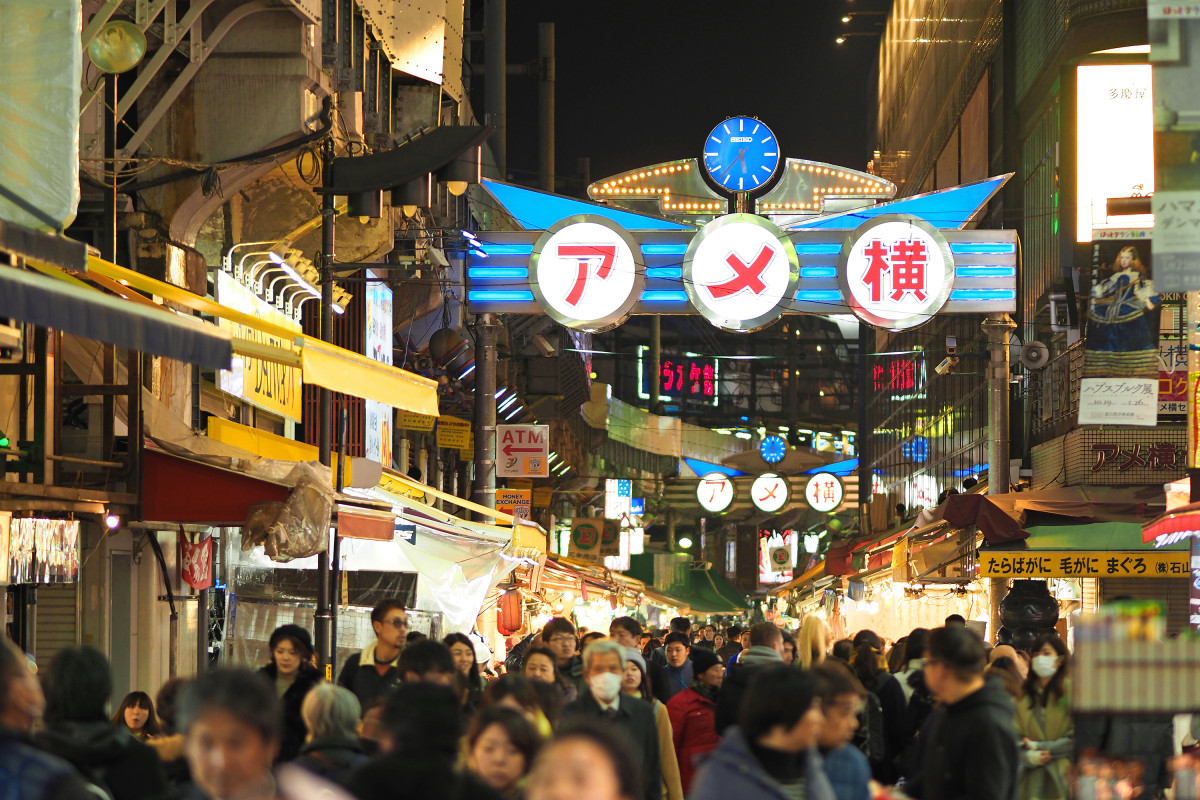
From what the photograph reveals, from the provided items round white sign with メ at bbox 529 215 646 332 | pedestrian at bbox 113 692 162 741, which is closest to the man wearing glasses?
pedestrian at bbox 113 692 162 741

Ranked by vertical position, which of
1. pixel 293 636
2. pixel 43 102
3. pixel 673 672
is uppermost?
pixel 43 102

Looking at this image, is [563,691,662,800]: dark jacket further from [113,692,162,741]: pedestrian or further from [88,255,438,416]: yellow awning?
[88,255,438,416]: yellow awning

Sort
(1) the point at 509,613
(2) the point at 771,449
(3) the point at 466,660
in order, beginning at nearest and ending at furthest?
(3) the point at 466,660, (1) the point at 509,613, (2) the point at 771,449

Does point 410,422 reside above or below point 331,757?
above

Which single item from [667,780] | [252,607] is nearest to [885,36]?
[252,607]

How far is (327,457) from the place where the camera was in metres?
15.8

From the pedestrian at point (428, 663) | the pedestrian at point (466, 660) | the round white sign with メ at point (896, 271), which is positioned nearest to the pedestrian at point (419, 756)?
the pedestrian at point (428, 663)

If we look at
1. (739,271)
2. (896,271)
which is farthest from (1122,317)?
(739,271)

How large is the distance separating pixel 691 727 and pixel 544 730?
3.99 metres

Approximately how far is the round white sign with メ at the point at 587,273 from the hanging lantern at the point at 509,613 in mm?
5150

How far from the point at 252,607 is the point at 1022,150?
712 inches

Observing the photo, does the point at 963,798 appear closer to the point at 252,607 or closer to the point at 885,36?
the point at 252,607

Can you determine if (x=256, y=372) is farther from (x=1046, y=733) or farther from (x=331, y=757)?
(x=331, y=757)

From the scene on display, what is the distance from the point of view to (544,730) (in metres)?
6.83
